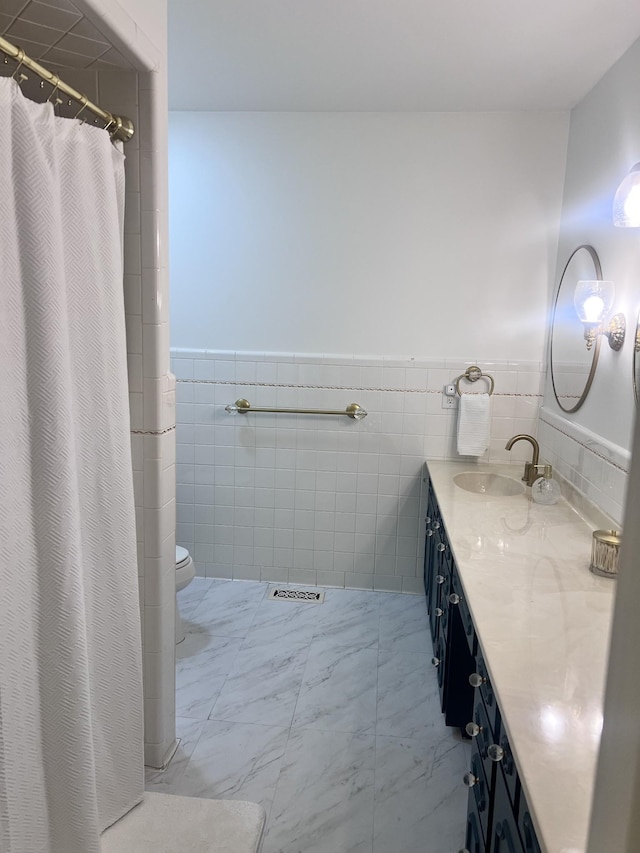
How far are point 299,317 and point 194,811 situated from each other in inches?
85.0

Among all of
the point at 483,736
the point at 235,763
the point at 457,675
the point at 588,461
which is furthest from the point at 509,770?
the point at 588,461

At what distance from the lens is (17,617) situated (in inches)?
49.4

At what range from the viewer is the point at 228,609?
10.1 feet

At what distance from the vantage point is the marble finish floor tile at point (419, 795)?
1.74 m

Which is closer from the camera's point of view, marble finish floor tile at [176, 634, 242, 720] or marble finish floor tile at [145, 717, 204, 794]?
marble finish floor tile at [145, 717, 204, 794]

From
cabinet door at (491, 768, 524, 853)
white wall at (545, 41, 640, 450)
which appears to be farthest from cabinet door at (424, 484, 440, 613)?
cabinet door at (491, 768, 524, 853)

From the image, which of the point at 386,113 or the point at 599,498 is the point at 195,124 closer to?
the point at 386,113

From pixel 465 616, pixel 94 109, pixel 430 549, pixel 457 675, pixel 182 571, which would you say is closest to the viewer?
pixel 94 109

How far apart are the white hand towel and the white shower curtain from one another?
6.11 ft

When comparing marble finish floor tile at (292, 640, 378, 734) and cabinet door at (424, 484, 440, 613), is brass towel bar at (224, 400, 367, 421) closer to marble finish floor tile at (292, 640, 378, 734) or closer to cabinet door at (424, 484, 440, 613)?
cabinet door at (424, 484, 440, 613)

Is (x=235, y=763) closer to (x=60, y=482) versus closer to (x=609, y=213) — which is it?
(x=60, y=482)

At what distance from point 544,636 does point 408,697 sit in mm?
1171

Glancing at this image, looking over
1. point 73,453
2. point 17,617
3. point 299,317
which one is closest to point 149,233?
point 73,453

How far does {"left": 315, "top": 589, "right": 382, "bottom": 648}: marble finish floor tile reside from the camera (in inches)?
111
